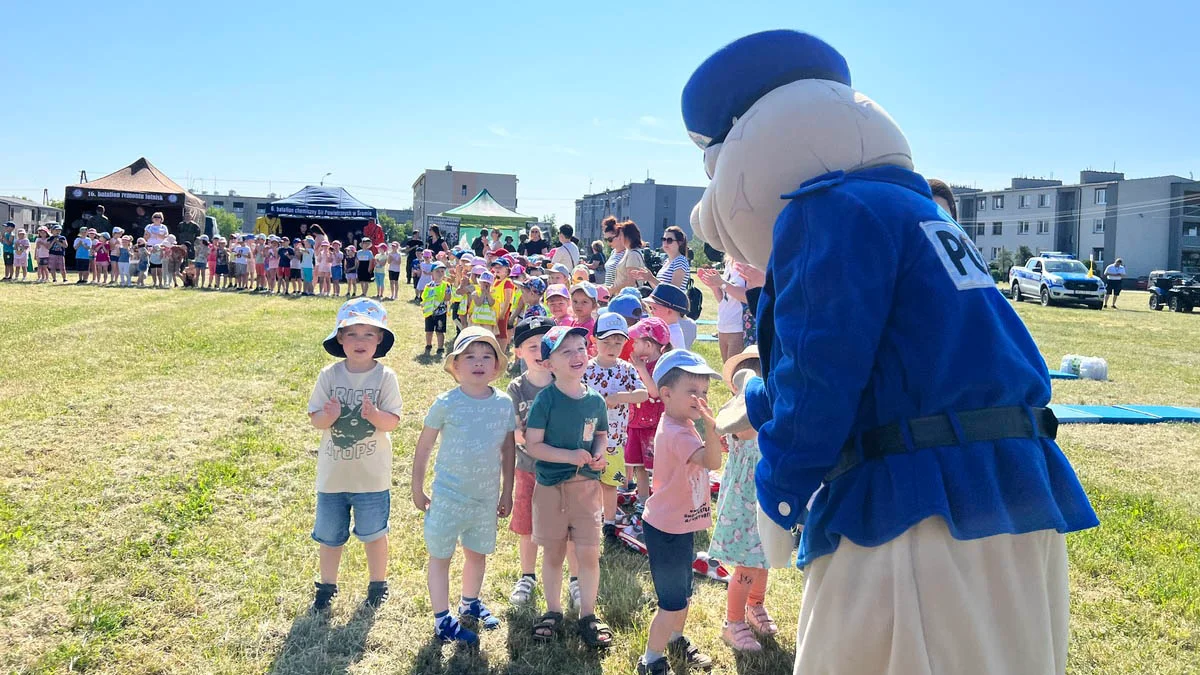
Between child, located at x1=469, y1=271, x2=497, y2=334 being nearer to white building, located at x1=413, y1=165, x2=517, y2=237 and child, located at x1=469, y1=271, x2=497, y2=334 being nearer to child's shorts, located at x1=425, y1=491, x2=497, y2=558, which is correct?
child's shorts, located at x1=425, y1=491, x2=497, y2=558

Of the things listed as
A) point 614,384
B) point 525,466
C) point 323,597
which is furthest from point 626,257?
point 323,597

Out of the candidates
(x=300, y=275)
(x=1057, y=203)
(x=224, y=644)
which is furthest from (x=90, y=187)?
(x=1057, y=203)

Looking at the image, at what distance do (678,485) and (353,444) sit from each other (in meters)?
1.57

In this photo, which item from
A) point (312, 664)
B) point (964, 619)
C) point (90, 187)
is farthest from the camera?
point (90, 187)

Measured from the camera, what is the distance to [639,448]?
16.4 ft

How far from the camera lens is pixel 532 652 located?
3.56 m

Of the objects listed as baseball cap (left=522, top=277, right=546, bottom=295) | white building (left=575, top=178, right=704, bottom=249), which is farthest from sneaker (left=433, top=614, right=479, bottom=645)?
white building (left=575, top=178, right=704, bottom=249)

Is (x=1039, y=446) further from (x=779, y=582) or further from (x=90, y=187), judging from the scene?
(x=90, y=187)

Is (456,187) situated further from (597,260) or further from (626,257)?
(626,257)

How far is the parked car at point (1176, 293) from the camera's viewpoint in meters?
25.2

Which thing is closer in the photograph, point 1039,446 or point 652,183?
point 1039,446

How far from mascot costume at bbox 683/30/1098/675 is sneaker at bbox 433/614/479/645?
87.1 inches

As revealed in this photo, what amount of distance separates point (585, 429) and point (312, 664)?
1550 millimetres

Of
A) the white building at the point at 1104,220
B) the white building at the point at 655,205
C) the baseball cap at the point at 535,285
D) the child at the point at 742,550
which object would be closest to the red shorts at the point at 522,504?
the child at the point at 742,550
